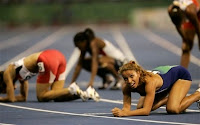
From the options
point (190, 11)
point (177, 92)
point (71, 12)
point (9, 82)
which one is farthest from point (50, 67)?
point (71, 12)

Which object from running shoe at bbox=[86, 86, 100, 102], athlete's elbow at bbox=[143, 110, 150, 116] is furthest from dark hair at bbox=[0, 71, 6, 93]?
athlete's elbow at bbox=[143, 110, 150, 116]

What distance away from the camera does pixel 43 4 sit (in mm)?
54375

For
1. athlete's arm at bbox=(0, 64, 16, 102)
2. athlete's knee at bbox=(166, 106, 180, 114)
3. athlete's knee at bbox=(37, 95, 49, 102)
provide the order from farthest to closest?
1. athlete's knee at bbox=(37, 95, 49, 102)
2. athlete's arm at bbox=(0, 64, 16, 102)
3. athlete's knee at bbox=(166, 106, 180, 114)

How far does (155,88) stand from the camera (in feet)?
29.0

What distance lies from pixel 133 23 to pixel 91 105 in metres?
42.6

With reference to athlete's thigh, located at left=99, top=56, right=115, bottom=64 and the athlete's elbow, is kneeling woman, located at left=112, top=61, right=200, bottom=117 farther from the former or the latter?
athlete's thigh, located at left=99, top=56, right=115, bottom=64

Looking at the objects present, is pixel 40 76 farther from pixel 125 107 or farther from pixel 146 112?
pixel 146 112

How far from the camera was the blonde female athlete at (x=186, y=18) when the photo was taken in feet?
41.8

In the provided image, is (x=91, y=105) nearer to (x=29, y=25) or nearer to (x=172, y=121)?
(x=172, y=121)

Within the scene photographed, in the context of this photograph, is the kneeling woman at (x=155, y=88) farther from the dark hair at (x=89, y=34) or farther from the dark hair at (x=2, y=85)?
the dark hair at (x=89, y=34)

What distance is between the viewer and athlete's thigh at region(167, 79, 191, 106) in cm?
914

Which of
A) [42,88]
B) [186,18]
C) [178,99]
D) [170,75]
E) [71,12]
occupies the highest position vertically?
[71,12]

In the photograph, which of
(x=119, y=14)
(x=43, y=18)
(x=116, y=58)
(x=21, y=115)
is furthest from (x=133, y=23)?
(x=21, y=115)

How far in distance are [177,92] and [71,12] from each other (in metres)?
45.0
